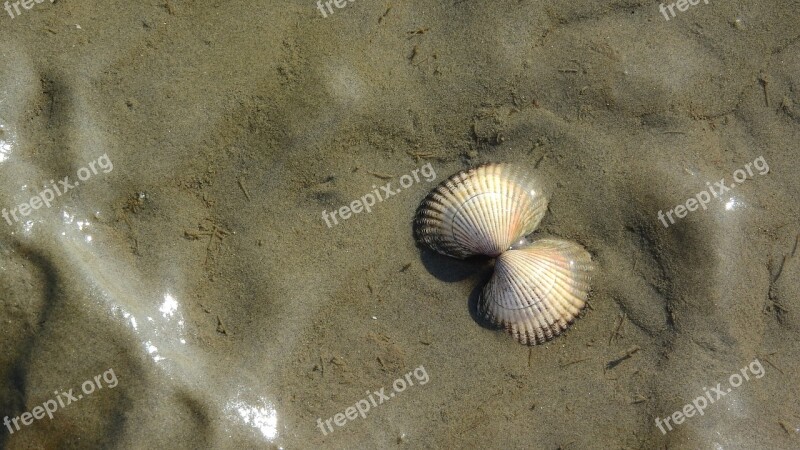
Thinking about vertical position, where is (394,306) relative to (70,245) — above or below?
below

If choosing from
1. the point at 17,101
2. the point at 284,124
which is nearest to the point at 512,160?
the point at 284,124

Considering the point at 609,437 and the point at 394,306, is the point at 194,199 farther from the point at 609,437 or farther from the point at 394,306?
the point at 609,437

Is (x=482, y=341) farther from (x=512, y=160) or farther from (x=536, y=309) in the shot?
(x=512, y=160)

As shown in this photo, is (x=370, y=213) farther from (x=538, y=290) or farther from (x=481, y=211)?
(x=538, y=290)

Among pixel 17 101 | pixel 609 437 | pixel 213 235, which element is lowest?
pixel 609 437

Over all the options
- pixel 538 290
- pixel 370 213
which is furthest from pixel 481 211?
pixel 370 213
